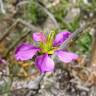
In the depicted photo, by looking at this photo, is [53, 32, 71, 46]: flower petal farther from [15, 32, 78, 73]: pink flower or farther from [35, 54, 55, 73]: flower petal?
[35, 54, 55, 73]: flower petal

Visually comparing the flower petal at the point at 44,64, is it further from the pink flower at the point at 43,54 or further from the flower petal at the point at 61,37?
the flower petal at the point at 61,37

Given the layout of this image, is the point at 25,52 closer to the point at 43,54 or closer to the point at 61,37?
the point at 43,54

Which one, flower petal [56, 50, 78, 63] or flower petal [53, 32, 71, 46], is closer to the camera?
flower petal [56, 50, 78, 63]

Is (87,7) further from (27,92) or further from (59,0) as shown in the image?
(27,92)

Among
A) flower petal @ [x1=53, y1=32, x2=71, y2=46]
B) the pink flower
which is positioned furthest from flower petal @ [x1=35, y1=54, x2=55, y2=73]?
flower petal @ [x1=53, y1=32, x2=71, y2=46]

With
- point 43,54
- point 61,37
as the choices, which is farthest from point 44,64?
point 61,37

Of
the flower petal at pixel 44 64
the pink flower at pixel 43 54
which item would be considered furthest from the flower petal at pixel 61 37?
the flower petal at pixel 44 64

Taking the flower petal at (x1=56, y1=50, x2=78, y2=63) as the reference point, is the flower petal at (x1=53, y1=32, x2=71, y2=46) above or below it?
above
